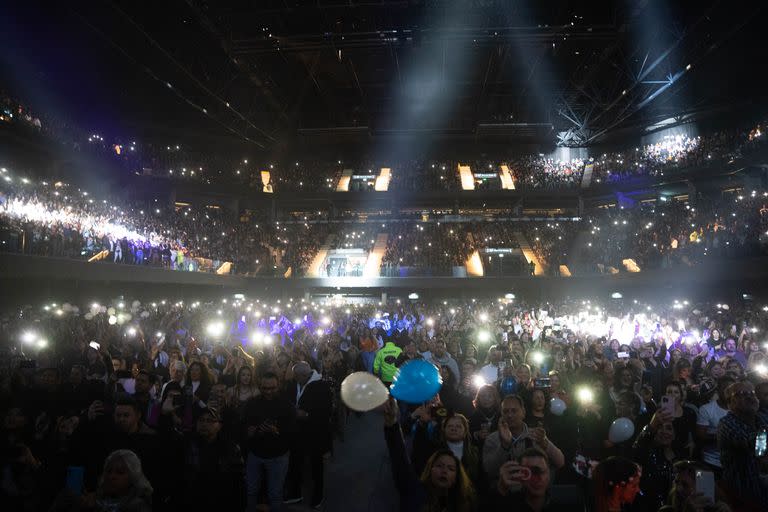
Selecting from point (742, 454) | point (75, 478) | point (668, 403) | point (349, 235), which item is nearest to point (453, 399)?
point (668, 403)

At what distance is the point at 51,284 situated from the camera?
40.4ft

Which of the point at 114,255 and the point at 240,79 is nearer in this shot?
the point at 114,255

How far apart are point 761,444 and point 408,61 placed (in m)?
21.1

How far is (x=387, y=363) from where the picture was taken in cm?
796

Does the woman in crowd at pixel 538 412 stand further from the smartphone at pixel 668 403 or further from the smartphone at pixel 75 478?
the smartphone at pixel 75 478

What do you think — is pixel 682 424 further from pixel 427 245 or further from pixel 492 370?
pixel 427 245

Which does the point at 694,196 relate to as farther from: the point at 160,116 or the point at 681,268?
the point at 160,116

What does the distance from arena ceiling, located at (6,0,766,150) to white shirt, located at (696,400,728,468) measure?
1425 centimetres

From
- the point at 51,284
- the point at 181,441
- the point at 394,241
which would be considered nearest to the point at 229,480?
the point at 181,441

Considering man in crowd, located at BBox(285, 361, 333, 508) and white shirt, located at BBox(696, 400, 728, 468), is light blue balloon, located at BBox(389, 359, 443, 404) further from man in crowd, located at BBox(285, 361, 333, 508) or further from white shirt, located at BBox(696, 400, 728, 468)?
white shirt, located at BBox(696, 400, 728, 468)

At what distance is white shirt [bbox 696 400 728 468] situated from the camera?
14.1 feet

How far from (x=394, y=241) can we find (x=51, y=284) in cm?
1928

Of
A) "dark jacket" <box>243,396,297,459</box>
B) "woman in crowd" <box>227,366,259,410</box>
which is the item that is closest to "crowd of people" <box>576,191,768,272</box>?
"woman in crowd" <box>227,366,259,410</box>

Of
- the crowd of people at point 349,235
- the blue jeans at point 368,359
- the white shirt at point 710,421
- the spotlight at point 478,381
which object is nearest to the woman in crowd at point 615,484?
the white shirt at point 710,421
